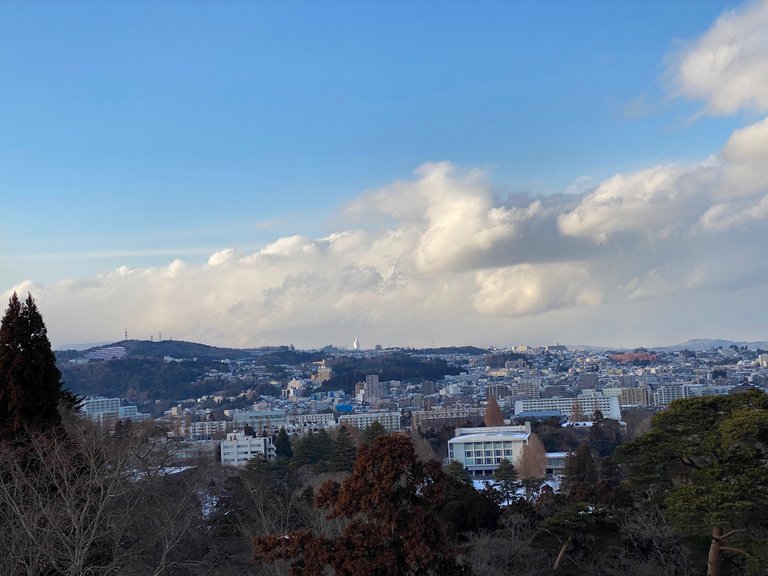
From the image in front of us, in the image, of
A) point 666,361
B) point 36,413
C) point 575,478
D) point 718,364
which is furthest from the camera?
point 666,361

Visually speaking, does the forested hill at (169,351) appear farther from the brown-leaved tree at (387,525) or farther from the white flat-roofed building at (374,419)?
the brown-leaved tree at (387,525)

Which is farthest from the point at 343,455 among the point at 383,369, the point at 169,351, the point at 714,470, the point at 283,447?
the point at 169,351

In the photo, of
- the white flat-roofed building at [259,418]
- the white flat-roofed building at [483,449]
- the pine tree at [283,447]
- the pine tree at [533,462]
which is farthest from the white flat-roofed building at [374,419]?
the pine tree at [533,462]

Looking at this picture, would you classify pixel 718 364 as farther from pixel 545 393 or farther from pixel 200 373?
pixel 200 373

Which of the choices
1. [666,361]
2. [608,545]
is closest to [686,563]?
[608,545]

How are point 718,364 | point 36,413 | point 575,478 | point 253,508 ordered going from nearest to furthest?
point 36,413 < point 253,508 < point 575,478 < point 718,364

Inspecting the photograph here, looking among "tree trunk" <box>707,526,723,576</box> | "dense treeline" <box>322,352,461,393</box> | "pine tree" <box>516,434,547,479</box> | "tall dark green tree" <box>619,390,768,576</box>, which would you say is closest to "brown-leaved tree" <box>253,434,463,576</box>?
"tall dark green tree" <box>619,390,768,576</box>

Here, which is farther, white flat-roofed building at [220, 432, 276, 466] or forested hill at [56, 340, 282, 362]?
forested hill at [56, 340, 282, 362]

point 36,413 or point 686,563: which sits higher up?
point 36,413

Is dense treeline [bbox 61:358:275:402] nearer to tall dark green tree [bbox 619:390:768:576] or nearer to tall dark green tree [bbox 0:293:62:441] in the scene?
tall dark green tree [bbox 0:293:62:441]
